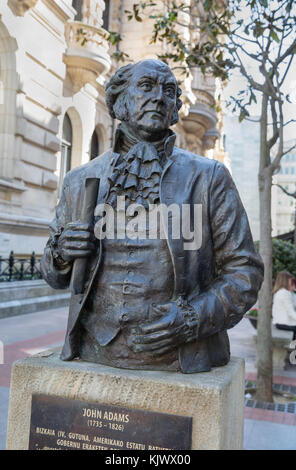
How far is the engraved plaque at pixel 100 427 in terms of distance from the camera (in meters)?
2.17

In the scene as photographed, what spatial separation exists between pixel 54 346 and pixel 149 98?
5.67m

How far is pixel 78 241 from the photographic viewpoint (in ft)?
7.65

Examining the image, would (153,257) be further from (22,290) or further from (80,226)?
(22,290)

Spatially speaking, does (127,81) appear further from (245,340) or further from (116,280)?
(245,340)

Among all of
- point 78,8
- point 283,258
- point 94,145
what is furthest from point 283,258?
point 78,8

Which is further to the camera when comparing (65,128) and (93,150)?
(93,150)

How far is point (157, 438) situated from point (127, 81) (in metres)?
1.74

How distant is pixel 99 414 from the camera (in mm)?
2248

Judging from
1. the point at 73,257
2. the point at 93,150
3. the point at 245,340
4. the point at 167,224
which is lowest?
the point at 245,340

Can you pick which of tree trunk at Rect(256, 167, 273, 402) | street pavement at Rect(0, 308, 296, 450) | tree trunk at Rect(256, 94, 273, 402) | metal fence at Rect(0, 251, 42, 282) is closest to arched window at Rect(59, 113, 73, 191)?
metal fence at Rect(0, 251, 42, 282)

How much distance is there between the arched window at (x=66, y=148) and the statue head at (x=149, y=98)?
42.7ft

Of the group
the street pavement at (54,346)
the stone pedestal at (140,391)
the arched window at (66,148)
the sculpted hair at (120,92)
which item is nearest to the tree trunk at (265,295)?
the street pavement at (54,346)
